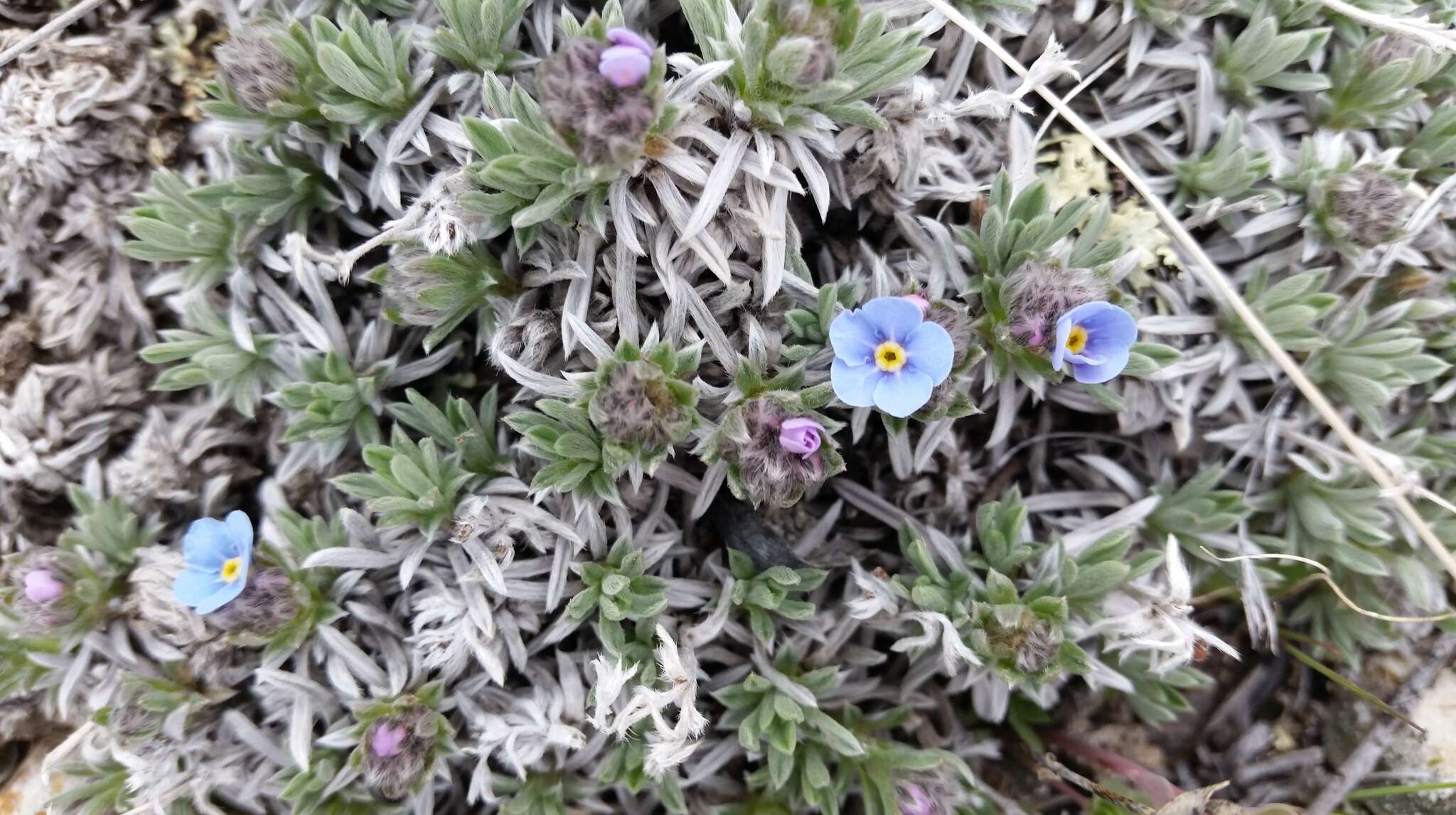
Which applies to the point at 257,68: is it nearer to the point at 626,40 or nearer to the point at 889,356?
the point at 626,40

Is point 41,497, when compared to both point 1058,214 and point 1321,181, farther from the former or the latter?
point 1321,181

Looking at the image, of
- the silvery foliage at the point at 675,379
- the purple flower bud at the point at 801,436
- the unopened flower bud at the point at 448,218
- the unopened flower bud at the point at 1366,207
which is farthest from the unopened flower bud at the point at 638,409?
the unopened flower bud at the point at 1366,207

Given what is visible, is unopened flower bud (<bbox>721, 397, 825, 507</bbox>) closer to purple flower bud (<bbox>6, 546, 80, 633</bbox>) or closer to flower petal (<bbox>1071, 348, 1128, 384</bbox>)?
flower petal (<bbox>1071, 348, 1128, 384</bbox>)

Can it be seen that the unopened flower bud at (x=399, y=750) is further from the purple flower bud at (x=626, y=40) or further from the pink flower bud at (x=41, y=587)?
the purple flower bud at (x=626, y=40)

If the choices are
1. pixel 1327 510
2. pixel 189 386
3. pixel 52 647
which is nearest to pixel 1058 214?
pixel 1327 510

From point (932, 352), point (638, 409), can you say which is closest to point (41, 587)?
point (638, 409)
